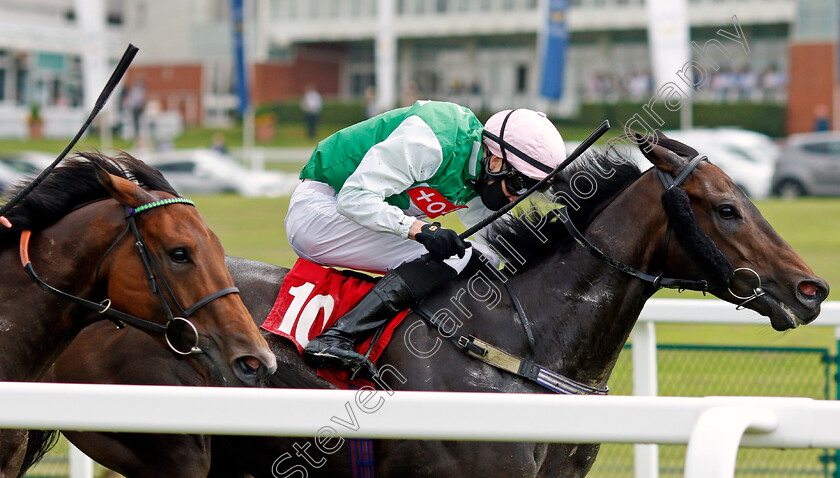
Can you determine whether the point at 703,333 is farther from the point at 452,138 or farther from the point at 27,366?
the point at 27,366

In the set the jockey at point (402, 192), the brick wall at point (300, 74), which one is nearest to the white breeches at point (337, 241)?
the jockey at point (402, 192)

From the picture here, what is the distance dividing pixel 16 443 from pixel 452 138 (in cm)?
159

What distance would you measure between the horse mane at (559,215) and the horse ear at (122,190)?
46.6 inches

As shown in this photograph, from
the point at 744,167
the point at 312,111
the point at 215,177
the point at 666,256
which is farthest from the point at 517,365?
the point at 312,111

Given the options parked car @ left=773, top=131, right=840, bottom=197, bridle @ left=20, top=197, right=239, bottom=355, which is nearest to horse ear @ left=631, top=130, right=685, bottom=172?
bridle @ left=20, top=197, right=239, bottom=355

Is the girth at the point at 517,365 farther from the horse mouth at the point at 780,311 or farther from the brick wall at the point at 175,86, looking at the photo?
the brick wall at the point at 175,86

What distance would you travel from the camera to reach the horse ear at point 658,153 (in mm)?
3133

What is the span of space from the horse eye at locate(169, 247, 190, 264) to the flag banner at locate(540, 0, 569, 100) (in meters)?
14.8

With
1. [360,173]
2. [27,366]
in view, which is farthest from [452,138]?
[27,366]

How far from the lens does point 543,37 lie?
57.4 feet

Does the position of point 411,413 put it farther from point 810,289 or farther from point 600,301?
point 810,289

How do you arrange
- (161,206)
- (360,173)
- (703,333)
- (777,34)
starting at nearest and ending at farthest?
(161,206), (360,173), (703,333), (777,34)

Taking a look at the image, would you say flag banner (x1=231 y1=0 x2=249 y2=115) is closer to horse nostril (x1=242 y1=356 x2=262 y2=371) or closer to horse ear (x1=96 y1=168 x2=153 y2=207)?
horse ear (x1=96 y1=168 x2=153 y2=207)

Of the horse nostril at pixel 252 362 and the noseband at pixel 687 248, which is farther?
the noseband at pixel 687 248
